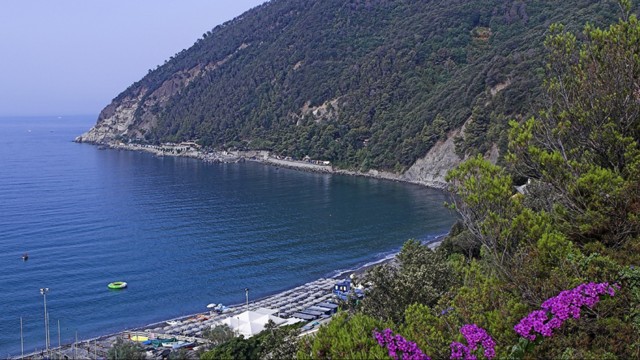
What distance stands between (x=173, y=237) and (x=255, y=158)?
166ft

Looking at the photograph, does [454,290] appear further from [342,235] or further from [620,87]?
[342,235]

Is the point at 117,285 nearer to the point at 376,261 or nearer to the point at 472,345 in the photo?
the point at 376,261

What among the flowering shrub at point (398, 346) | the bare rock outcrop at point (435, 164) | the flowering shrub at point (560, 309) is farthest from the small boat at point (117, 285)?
the bare rock outcrop at point (435, 164)

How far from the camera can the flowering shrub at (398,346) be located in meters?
8.21

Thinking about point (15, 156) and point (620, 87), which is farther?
point (15, 156)

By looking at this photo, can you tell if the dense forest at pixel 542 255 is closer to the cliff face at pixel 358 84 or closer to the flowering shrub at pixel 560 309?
the flowering shrub at pixel 560 309

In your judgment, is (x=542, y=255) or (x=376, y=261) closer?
(x=542, y=255)

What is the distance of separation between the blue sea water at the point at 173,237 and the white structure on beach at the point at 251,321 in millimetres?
5754

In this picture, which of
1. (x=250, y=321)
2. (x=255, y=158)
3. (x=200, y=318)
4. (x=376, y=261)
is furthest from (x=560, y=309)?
(x=255, y=158)

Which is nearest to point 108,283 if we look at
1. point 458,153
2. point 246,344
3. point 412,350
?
point 246,344

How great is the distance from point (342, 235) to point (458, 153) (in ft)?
85.3

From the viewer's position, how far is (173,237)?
44.9 meters

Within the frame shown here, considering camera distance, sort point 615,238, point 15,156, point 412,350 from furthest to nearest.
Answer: point 15,156
point 615,238
point 412,350

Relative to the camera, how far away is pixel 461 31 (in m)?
91.5
